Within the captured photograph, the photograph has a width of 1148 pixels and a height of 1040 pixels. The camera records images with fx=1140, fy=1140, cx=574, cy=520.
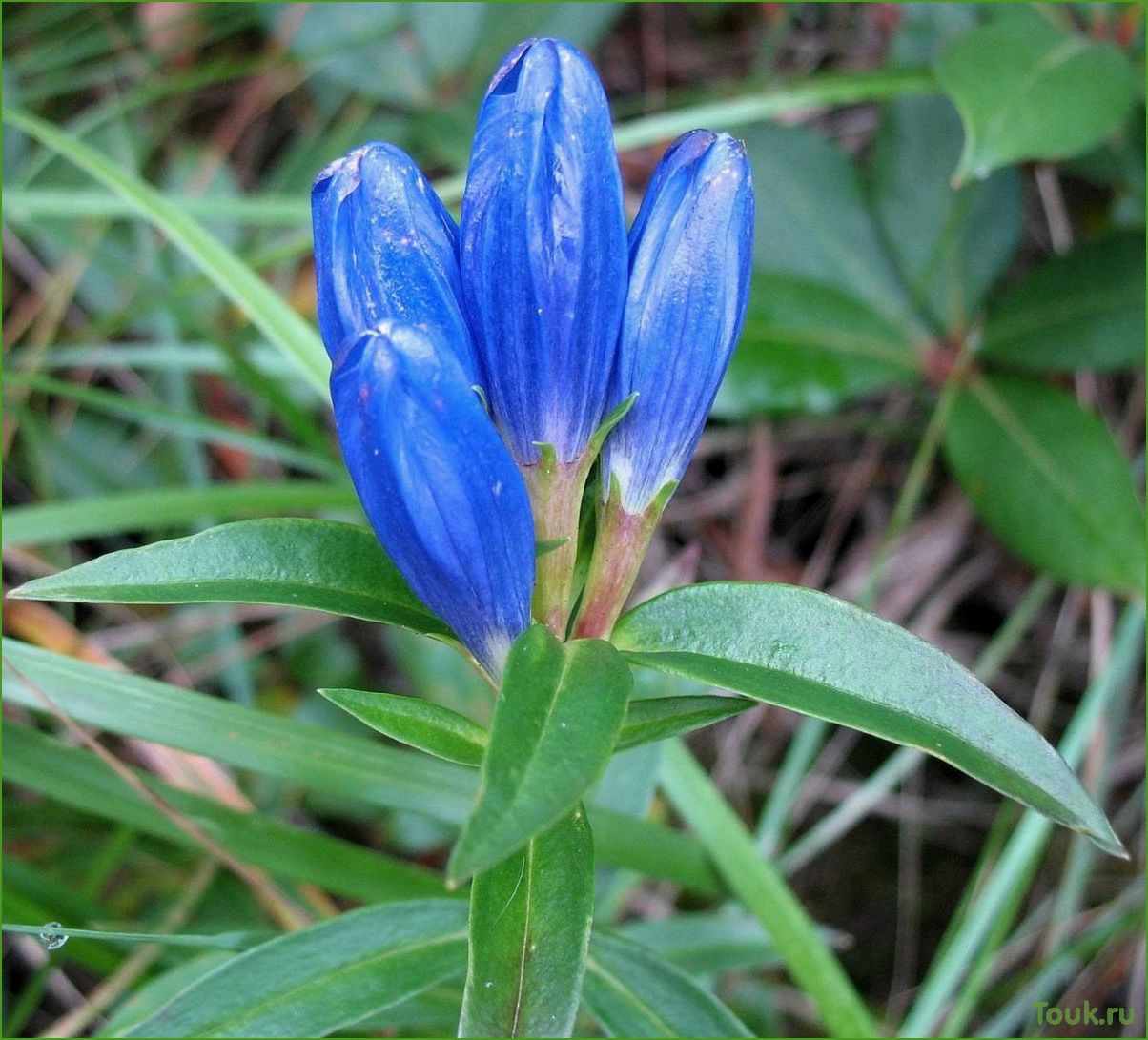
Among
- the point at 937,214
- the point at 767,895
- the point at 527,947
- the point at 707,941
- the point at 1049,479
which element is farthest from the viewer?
the point at 937,214

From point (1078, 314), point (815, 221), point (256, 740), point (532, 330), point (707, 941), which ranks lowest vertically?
point (707, 941)

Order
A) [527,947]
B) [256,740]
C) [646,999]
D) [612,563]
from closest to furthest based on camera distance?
[527,947], [612,563], [646,999], [256,740]

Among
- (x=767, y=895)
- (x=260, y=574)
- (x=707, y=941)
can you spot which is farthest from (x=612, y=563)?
(x=707, y=941)

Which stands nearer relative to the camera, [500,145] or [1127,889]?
[500,145]

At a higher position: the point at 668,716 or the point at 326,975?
the point at 668,716

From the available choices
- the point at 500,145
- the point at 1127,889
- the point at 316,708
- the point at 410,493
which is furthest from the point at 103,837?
the point at 1127,889

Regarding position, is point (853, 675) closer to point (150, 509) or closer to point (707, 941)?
point (707, 941)

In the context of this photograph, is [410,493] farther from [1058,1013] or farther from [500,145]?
[1058,1013]
